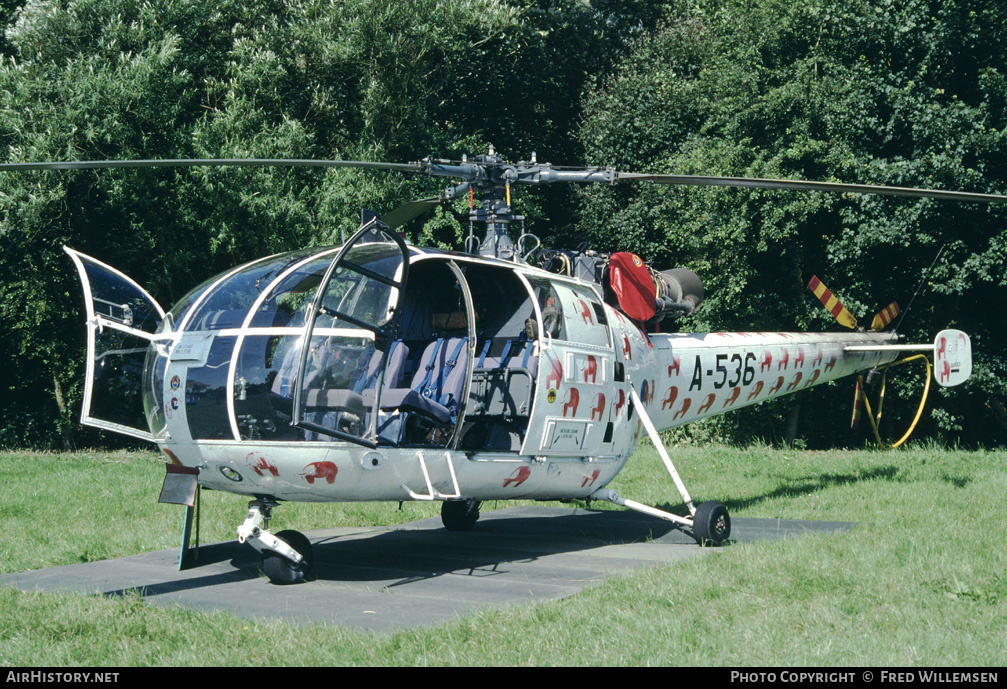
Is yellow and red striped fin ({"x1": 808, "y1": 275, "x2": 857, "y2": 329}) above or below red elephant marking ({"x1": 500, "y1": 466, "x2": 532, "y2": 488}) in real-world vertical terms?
above

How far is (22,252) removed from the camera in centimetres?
2041

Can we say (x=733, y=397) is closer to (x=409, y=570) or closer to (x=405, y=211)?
(x=405, y=211)

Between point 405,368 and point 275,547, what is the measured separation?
1992 millimetres

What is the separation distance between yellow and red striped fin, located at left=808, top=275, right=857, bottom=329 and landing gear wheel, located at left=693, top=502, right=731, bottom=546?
4.61 m

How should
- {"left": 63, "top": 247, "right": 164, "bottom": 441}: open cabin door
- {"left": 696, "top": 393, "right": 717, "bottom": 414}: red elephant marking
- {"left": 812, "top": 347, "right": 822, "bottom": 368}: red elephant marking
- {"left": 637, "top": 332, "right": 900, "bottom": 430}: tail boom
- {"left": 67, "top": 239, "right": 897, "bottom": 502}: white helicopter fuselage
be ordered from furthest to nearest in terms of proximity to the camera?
{"left": 812, "top": 347, "right": 822, "bottom": 368}: red elephant marking, {"left": 696, "top": 393, "right": 717, "bottom": 414}: red elephant marking, {"left": 637, "top": 332, "right": 900, "bottom": 430}: tail boom, {"left": 63, "top": 247, "right": 164, "bottom": 441}: open cabin door, {"left": 67, "top": 239, "right": 897, "bottom": 502}: white helicopter fuselage

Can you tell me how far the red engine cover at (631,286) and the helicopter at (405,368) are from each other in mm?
16

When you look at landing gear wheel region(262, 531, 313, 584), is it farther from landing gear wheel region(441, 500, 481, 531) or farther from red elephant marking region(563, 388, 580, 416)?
landing gear wheel region(441, 500, 481, 531)

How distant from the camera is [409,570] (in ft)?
24.0

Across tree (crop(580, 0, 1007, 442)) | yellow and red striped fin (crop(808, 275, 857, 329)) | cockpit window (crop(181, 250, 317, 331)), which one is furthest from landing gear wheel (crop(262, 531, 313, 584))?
tree (crop(580, 0, 1007, 442))

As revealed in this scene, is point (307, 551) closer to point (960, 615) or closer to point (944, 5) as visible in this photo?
point (960, 615)

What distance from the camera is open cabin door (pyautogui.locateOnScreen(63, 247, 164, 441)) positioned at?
648 centimetres

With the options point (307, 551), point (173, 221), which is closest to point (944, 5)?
point (173, 221)

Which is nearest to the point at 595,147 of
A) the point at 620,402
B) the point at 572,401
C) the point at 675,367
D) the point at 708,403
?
the point at 708,403

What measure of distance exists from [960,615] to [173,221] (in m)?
16.8
